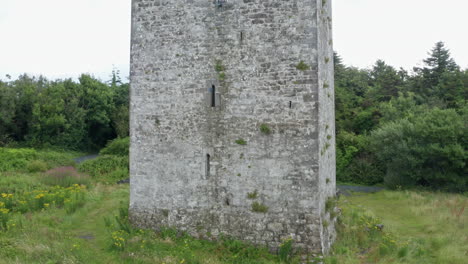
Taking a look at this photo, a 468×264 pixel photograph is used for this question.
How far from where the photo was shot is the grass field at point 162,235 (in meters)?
9.27

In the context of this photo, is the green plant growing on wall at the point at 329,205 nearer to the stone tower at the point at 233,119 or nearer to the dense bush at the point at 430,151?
the stone tower at the point at 233,119

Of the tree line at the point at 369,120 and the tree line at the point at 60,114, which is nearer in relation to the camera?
the tree line at the point at 369,120

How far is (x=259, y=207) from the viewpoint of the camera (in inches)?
381

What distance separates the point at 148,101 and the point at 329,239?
6.47 metres

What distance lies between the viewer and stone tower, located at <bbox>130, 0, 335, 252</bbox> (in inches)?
369

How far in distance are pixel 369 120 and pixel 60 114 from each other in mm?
25954

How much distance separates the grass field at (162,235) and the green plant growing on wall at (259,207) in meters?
0.96

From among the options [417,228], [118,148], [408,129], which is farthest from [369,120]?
[118,148]

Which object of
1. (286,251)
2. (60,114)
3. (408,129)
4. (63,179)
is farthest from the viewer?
(60,114)

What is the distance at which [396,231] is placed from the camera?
1221 cm

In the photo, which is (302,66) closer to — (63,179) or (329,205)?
(329,205)

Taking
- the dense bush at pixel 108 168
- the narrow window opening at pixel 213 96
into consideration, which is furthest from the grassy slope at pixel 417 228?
the dense bush at pixel 108 168

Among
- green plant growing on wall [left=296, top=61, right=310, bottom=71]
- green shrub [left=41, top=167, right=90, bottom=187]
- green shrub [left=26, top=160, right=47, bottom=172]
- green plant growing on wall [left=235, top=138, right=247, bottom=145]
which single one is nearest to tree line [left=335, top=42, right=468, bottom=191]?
green plant growing on wall [left=296, top=61, right=310, bottom=71]

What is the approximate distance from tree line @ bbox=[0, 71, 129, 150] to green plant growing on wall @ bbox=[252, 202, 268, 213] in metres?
25.3
